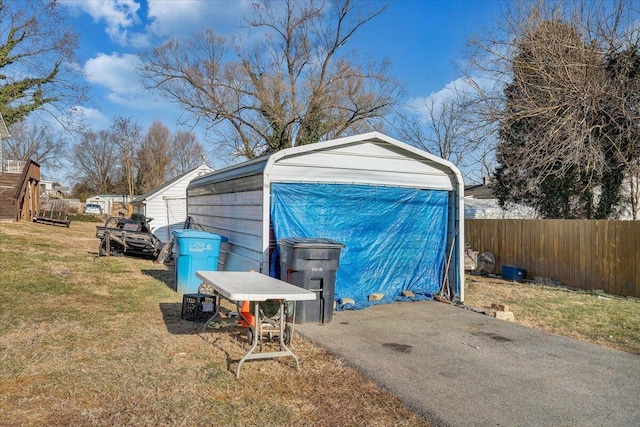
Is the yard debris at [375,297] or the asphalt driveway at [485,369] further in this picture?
the yard debris at [375,297]

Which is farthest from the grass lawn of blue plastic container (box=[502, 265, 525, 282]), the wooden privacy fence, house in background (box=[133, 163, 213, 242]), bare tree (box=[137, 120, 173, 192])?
bare tree (box=[137, 120, 173, 192])

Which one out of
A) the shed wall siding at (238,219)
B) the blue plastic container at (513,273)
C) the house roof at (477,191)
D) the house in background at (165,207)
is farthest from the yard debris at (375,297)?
the house roof at (477,191)

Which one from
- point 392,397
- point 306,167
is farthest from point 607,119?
point 392,397

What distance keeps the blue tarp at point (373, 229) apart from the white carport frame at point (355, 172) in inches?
6.0

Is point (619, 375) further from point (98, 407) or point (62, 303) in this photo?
point (62, 303)

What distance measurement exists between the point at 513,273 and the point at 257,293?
1171 cm

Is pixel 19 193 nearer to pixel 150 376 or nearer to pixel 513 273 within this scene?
pixel 150 376

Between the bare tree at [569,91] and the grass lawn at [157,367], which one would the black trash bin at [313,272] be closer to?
the grass lawn at [157,367]

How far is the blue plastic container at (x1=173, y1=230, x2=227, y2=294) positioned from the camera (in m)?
9.10

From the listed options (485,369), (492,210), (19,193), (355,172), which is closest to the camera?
(485,369)

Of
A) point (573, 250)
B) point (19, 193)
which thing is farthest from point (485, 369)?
point (19, 193)

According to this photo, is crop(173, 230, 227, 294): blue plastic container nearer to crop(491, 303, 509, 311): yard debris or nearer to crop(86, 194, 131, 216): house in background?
crop(491, 303, 509, 311): yard debris

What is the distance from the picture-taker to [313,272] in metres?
6.86

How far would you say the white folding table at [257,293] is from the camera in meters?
4.44
